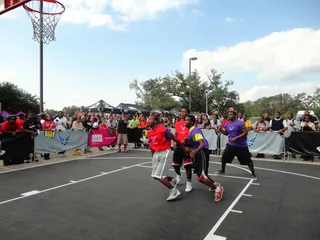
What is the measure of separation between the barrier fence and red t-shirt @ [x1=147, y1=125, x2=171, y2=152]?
6526mm

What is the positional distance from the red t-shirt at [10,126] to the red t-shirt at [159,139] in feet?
21.4

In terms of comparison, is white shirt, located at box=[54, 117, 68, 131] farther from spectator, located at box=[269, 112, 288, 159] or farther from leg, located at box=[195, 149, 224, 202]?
spectator, located at box=[269, 112, 288, 159]

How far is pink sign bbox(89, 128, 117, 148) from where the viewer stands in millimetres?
13375

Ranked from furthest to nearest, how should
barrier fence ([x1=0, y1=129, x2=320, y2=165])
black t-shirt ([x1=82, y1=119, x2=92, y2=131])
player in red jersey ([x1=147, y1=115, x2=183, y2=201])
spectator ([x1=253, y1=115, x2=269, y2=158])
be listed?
black t-shirt ([x1=82, y1=119, x2=92, y2=131]) → spectator ([x1=253, y1=115, x2=269, y2=158]) → barrier fence ([x1=0, y1=129, x2=320, y2=165]) → player in red jersey ([x1=147, y1=115, x2=183, y2=201])

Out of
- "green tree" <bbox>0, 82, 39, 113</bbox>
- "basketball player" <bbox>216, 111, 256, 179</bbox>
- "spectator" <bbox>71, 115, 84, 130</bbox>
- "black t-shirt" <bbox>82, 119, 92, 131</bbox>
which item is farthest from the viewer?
"green tree" <bbox>0, 82, 39, 113</bbox>

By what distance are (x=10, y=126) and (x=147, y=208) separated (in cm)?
692

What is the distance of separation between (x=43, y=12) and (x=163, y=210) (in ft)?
40.4

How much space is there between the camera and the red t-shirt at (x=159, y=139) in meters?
5.28

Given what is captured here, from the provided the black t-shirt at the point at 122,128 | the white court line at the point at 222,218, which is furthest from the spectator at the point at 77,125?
the white court line at the point at 222,218

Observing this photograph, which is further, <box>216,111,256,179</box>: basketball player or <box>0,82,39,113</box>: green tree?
<box>0,82,39,113</box>: green tree

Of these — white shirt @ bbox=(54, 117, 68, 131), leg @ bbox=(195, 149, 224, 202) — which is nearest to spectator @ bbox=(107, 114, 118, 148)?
white shirt @ bbox=(54, 117, 68, 131)

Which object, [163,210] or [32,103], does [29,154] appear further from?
[32,103]

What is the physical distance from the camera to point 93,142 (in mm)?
13453

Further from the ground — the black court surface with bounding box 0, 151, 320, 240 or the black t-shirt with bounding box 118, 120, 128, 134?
the black t-shirt with bounding box 118, 120, 128, 134
